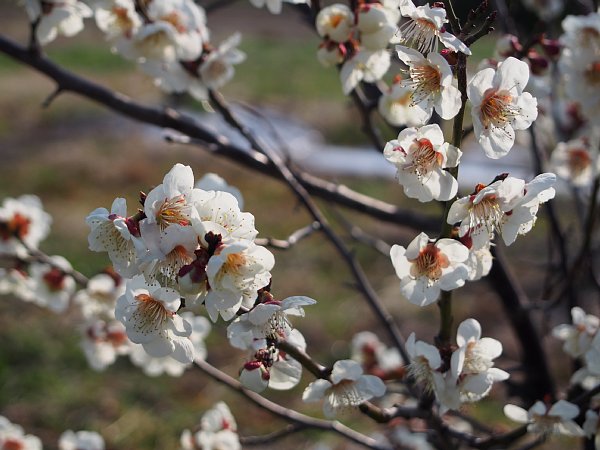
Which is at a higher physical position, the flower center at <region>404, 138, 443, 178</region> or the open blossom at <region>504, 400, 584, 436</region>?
the flower center at <region>404, 138, 443, 178</region>

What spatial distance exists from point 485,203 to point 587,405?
51cm

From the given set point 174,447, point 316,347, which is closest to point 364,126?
point 174,447

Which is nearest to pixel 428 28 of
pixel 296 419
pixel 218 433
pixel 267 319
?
pixel 267 319

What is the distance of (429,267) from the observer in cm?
83

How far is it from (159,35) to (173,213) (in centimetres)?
66

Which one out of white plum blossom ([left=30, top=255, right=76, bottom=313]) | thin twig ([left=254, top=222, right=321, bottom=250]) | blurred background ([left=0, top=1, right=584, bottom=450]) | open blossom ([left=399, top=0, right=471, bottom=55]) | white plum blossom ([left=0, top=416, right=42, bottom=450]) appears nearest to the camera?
open blossom ([left=399, top=0, right=471, bottom=55])

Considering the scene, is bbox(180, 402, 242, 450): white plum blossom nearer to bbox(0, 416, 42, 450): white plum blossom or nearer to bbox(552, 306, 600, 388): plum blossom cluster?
bbox(0, 416, 42, 450): white plum blossom

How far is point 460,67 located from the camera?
0.77 m

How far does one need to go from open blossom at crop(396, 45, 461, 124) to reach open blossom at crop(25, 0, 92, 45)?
0.81 metres

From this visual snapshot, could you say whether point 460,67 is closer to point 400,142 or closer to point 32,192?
point 400,142

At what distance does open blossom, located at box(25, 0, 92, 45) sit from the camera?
138cm

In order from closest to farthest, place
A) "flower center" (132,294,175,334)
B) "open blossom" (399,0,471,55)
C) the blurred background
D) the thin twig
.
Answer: "open blossom" (399,0,471,55), "flower center" (132,294,175,334), the thin twig, the blurred background

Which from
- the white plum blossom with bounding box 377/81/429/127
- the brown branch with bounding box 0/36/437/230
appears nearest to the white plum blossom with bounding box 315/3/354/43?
the white plum blossom with bounding box 377/81/429/127

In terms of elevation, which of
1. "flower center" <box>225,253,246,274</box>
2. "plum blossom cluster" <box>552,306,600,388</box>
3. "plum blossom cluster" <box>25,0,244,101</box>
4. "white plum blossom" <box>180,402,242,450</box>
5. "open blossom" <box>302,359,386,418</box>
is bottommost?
"white plum blossom" <box>180,402,242,450</box>
